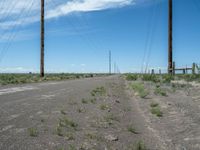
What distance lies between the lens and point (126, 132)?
724 cm

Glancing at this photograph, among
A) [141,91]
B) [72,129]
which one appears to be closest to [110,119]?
[72,129]

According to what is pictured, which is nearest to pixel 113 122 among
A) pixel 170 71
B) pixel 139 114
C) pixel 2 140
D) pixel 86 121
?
pixel 86 121

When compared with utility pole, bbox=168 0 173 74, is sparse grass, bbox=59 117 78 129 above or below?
below

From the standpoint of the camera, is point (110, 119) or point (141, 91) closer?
point (110, 119)

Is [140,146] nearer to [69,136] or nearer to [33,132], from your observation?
[69,136]

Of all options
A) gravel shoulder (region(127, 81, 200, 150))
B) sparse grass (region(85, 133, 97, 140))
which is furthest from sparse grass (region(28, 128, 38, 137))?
gravel shoulder (region(127, 81, 200, 150))

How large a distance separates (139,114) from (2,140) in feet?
16.5

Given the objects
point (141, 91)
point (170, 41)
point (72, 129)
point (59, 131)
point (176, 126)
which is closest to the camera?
point (59, 131)

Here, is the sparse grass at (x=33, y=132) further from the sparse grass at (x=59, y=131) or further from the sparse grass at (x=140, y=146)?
the sparse grass at (x=140, y=146)

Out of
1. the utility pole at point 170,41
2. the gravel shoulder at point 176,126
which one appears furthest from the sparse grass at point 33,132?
the utility pole at point 170,41

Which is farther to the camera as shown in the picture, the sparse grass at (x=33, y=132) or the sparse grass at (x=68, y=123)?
the sparse grass at (x=68, y=123)

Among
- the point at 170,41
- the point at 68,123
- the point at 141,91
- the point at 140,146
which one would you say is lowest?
the point at 140,146

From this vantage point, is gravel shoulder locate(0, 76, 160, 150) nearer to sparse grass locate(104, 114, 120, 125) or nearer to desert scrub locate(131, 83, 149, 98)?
sparse grass locate(104, 114, 120, 125)

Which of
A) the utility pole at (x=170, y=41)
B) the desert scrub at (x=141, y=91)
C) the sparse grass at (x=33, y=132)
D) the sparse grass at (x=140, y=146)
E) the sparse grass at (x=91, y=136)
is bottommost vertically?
the sparse grass at (x=140, y=146)
